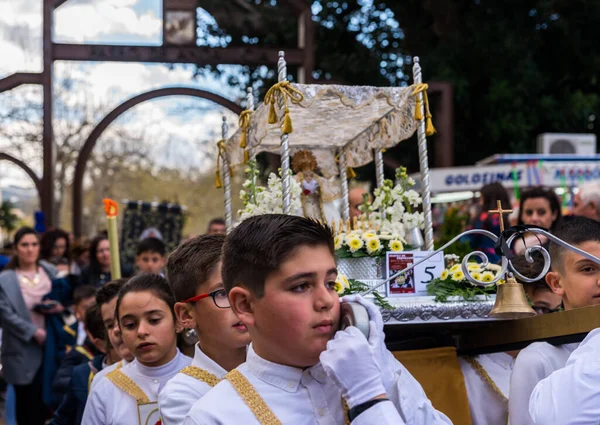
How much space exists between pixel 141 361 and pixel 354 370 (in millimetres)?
2185

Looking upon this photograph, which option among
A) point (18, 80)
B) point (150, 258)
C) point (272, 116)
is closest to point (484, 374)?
point (272, 116)

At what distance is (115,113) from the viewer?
13.5m

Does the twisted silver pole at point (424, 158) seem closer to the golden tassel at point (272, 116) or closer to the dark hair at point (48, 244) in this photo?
the golden tassel at point (272, 116)

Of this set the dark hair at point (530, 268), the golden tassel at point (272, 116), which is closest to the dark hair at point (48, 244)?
the golden tassel at point (272, 116)

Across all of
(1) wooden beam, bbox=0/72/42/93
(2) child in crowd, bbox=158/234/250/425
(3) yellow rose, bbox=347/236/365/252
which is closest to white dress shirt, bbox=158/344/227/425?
(2) child in crowd, bbox=158/234/250/425

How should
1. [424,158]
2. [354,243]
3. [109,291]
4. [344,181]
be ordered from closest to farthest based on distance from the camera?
[354,243] < [424,158] < [109,291] < [344,181]

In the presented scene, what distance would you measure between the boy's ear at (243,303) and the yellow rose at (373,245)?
2257 millimetres

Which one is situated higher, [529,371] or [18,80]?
[18,80]

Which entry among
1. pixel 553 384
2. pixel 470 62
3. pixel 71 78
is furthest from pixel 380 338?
pixel 71 78

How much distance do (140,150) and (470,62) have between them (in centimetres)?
1522

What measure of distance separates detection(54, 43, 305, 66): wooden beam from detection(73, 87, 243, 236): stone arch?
452 mm

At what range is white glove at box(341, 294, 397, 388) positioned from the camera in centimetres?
236

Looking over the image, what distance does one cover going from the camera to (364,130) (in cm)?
632

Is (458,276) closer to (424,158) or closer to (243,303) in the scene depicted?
(424,158)
